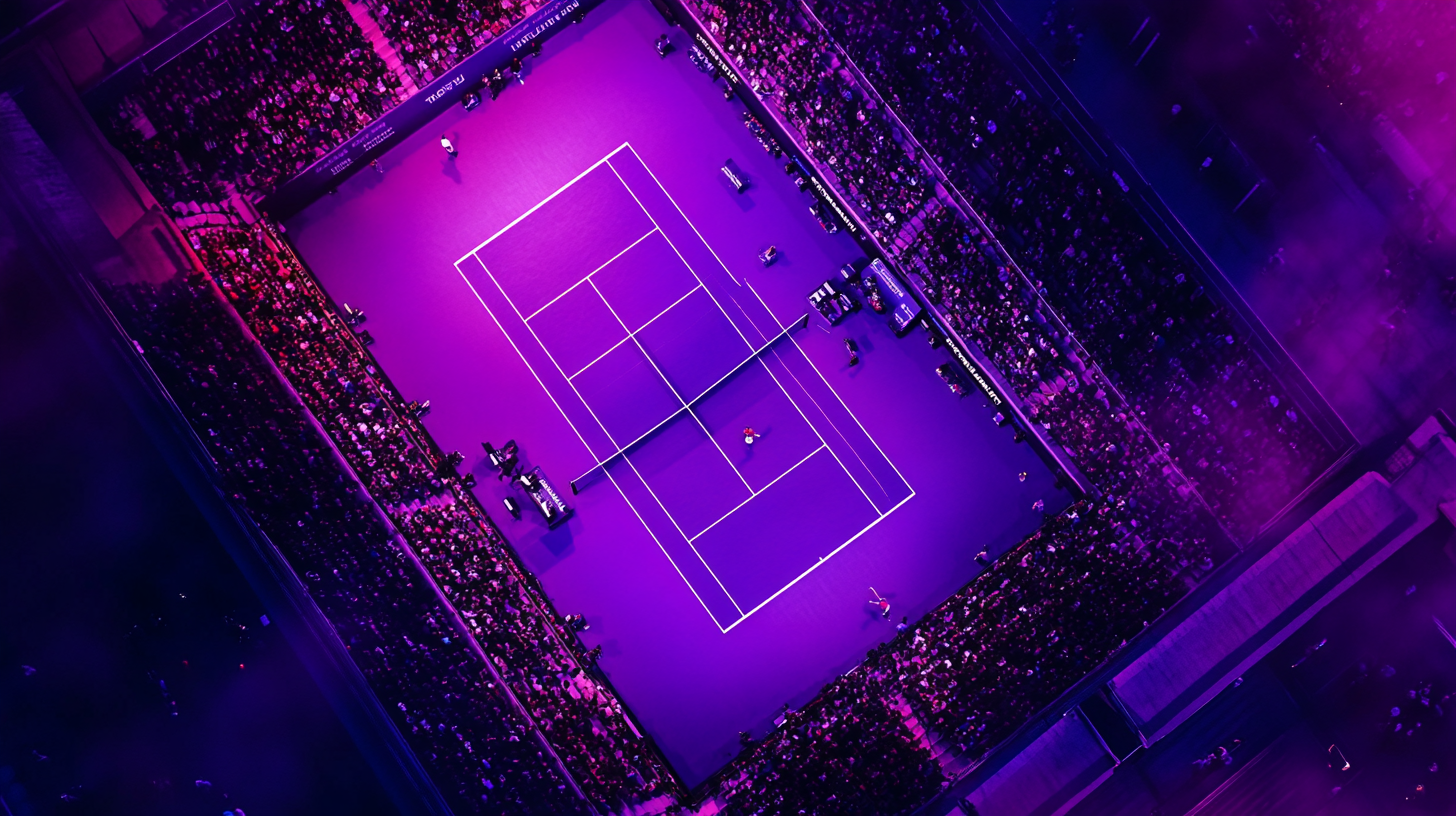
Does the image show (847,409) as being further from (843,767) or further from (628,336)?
(843,767)

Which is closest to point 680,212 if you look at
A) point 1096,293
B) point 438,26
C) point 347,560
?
point 438,26

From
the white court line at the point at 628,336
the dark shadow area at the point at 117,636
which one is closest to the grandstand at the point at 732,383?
the white court line at the point at 628,336

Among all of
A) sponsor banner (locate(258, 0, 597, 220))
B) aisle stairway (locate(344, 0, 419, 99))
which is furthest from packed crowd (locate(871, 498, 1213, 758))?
aisle stairway (locate(344, 0, 419, 99))

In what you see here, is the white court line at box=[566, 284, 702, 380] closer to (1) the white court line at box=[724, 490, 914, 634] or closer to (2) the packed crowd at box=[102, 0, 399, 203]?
(1) the white court line at box=[724, 490, 914, 634]

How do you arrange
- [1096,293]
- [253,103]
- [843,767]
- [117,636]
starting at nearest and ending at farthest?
[117,636]
[843,767]
[1096,293]
[253,103]

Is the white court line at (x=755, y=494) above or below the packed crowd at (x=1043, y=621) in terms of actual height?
above

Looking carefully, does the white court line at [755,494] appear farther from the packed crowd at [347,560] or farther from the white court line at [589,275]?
the white court line at [589,275]

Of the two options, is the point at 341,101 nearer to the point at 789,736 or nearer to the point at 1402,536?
the point at 789,736
